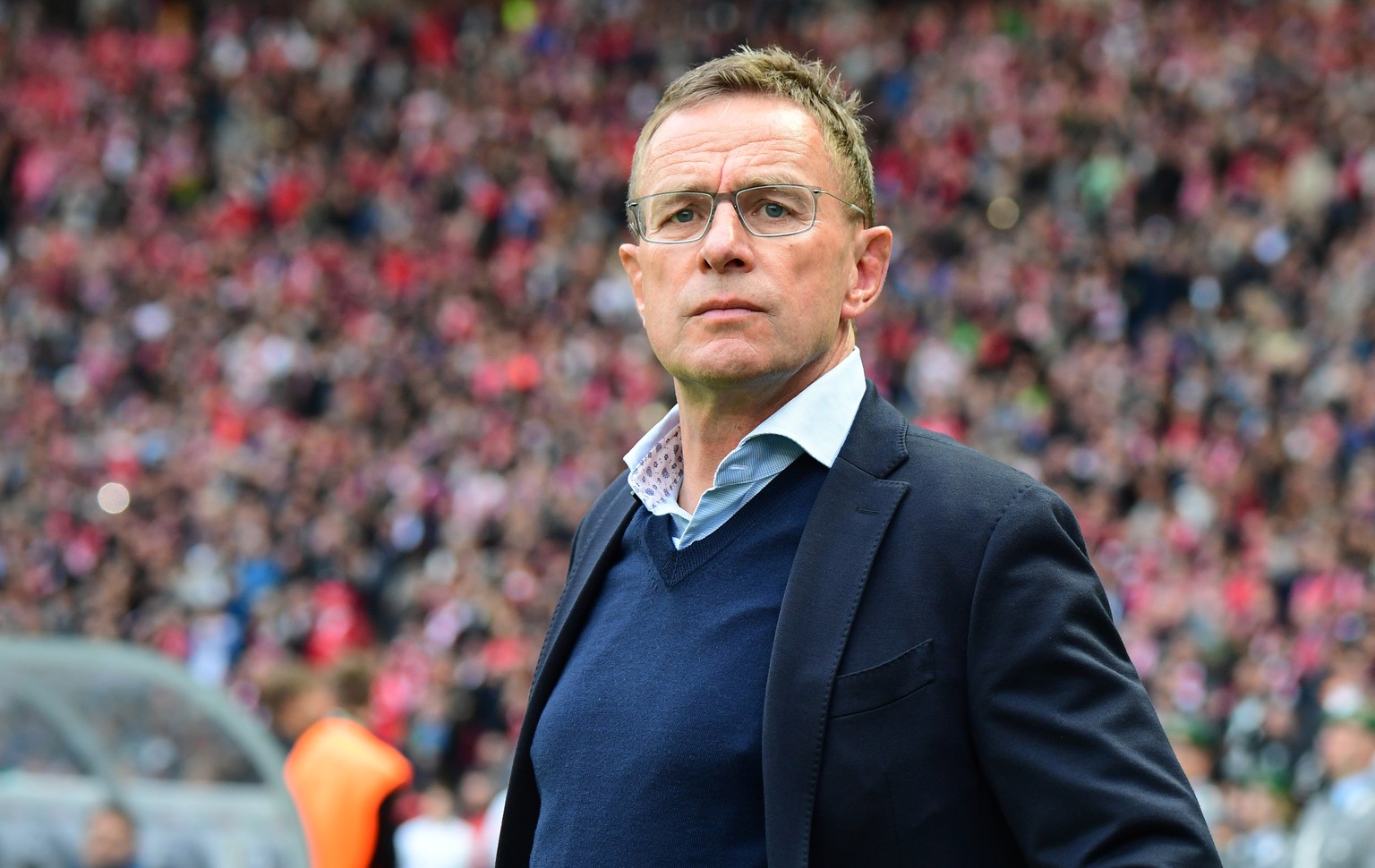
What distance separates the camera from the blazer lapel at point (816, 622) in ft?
5.38

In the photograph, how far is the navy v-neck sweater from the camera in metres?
1.73

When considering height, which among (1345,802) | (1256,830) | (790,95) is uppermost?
(790,95)

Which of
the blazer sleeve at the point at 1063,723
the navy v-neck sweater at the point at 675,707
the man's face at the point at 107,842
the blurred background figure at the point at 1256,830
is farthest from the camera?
the blurred background figure at the point at 1256,830

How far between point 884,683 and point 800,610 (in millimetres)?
119

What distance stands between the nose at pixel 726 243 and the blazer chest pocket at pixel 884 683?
488 mm

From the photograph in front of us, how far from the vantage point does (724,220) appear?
1.92 m

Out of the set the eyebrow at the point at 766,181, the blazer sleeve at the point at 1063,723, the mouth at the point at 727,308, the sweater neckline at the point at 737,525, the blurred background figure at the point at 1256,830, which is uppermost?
the eyebrow at the point at 766,181

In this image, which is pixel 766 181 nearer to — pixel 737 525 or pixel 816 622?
pixel 737 525

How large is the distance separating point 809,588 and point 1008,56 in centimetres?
1613

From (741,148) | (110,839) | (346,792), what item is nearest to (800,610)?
(741,148)

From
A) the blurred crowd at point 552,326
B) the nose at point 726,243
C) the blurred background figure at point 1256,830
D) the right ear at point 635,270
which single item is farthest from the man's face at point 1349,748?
the nose at point 726,243

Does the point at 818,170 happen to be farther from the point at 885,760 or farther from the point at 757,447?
the point at 885,760

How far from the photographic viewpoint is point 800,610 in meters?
1.72

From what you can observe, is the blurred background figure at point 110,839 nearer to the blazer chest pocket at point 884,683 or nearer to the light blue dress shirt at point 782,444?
the light blue dress shirt at point 782,444
